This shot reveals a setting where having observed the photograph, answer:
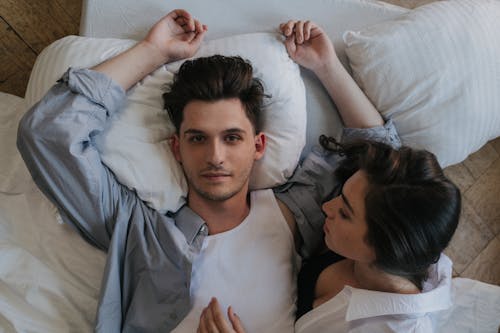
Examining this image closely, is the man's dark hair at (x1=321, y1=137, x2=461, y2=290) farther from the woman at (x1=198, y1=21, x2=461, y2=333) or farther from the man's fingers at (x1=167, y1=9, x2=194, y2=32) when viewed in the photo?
the man's fingers at (x1=167, y1=9, x2=194, y2=32)

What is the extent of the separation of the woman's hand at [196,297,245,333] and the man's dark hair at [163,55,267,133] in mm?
464

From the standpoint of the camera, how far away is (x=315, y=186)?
1111 millimetres

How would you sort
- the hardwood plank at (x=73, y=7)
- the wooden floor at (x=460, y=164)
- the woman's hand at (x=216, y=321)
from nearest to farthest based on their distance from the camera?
the woman's hand at (x=216, y=321)
the wooden floor at (x=460, y=164)
the hardwood plank at (x=73, y=7)

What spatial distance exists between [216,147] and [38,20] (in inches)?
36.7

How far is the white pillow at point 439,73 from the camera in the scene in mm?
1088

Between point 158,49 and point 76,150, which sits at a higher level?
point 158,49

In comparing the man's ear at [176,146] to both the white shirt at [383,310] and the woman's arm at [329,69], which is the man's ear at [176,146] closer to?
the woman's arm at [329,69]

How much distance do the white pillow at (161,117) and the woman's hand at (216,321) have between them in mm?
284

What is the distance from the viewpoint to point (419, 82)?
110 centimetres

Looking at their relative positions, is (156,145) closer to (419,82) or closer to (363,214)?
(363,214)

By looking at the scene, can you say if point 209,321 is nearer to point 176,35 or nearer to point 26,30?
point 176,35

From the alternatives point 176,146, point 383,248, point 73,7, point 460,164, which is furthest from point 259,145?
point 73,7

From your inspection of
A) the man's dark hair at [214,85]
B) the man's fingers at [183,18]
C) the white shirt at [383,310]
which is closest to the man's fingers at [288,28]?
the man's dark hair at [214,85]

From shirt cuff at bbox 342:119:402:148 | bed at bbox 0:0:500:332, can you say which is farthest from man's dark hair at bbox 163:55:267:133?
shirt cuff at bbox 342:119:402:148
